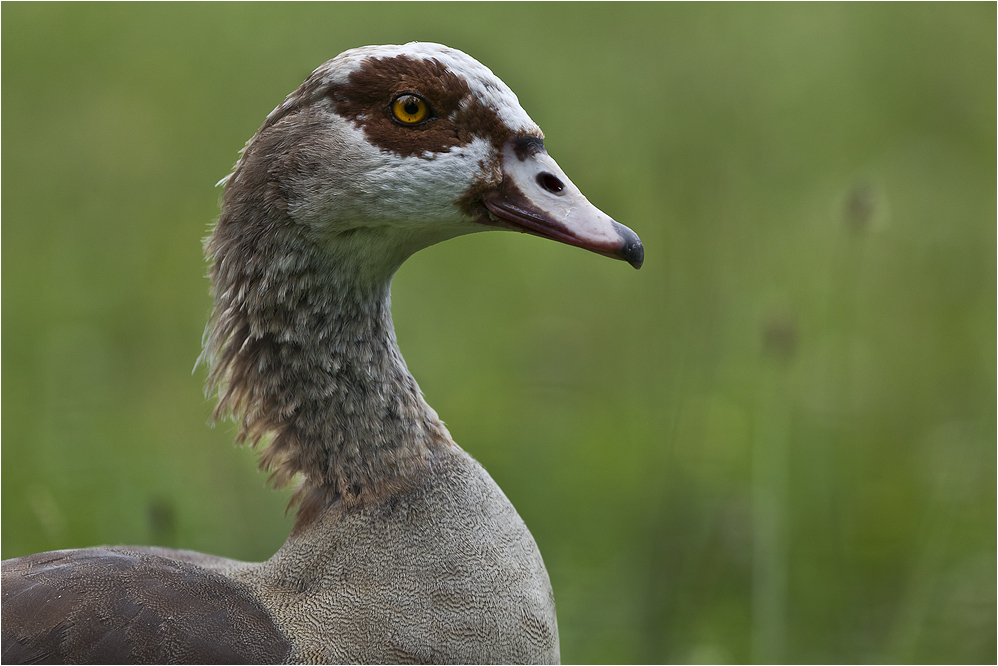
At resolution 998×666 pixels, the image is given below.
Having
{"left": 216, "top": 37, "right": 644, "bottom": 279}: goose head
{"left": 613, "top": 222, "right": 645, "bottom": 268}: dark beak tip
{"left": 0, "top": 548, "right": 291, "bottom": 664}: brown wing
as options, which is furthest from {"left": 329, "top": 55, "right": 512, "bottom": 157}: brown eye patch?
{"left": 0, "top": 548, "right": 291, "bottom": 664}: brown wing

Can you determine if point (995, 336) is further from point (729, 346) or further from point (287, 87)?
point (287, 87)

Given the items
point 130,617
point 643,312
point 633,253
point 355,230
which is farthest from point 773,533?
point 643,312

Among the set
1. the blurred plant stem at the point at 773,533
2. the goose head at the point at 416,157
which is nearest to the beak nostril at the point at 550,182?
the goose head at the point at 416,157

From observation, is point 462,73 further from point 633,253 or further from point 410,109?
point 633,253

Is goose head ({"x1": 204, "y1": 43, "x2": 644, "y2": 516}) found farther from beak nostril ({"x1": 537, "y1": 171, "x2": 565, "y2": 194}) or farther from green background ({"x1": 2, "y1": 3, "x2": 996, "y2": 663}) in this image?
green background ({"x1": 2, "y1": 3, "x2": 996, "y2": 663})

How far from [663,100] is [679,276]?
1404mm

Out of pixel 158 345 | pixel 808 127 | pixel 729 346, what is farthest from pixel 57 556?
pixel 808 127

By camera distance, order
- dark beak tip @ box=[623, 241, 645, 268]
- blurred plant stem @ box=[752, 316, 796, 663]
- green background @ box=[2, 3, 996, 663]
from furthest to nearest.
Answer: green background @ box=[2, 3, 996, 663]
blurred plant stem @ box=[752, 316, 796, 663]
dark beak tip @ box=[623, 241, 645, 268]

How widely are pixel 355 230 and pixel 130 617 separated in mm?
771

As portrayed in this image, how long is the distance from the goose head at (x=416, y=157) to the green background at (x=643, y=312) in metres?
0.85

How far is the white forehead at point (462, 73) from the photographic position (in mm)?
1785

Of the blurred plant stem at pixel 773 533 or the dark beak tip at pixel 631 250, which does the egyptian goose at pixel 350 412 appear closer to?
the dark beak tip at pixel 631 250

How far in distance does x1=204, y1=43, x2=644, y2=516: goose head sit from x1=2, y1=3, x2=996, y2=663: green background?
1.90 feet

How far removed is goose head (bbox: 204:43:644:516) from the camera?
5.83ft
